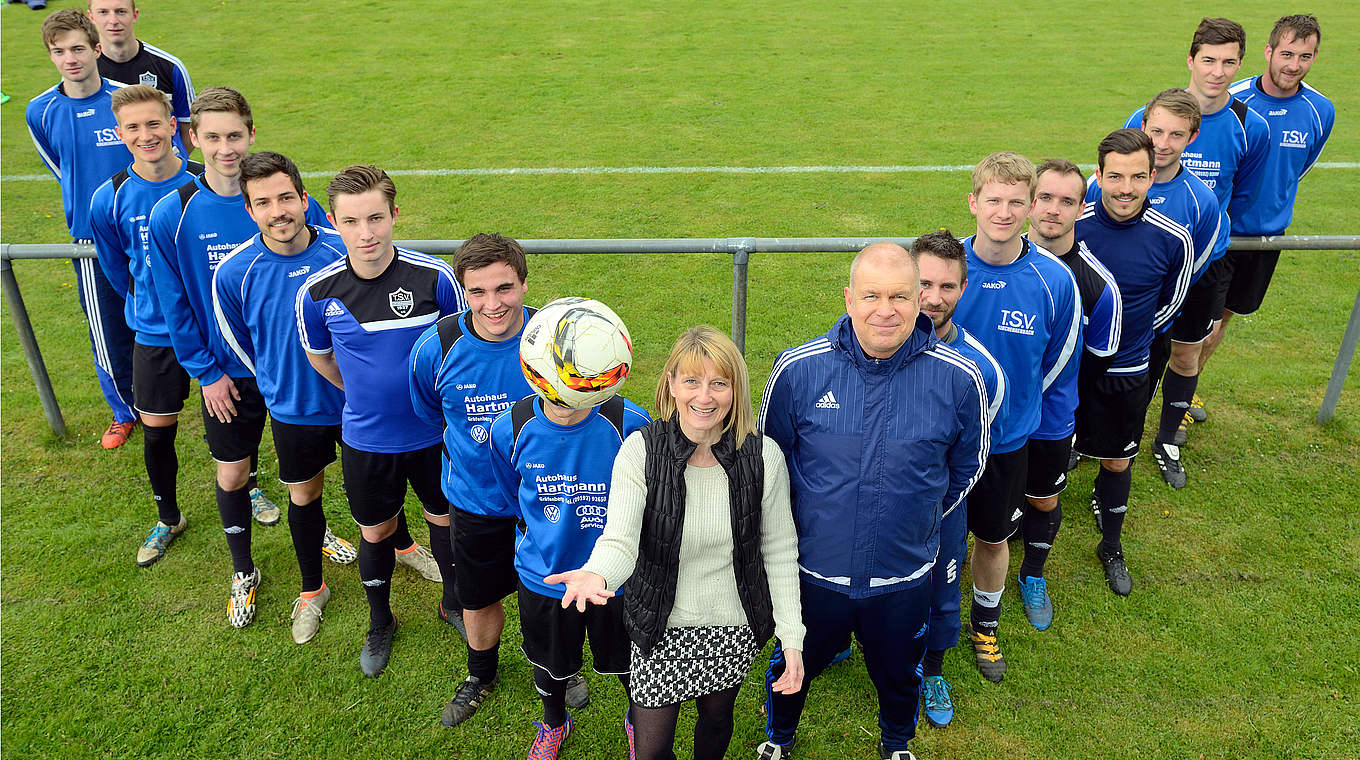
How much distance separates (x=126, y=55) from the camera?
6137 mm

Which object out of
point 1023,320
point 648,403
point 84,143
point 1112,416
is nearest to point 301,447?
point 648,403

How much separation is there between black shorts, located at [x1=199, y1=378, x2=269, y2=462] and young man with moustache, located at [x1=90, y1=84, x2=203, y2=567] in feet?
1.57

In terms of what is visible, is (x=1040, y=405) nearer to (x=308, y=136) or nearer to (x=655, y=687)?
(x=655, y=687)

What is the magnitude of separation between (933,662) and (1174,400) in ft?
8.91

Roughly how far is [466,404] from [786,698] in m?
1.70

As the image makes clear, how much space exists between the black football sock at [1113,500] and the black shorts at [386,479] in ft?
10.7

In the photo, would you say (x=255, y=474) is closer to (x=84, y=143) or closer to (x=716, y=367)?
(x=84, y=143)

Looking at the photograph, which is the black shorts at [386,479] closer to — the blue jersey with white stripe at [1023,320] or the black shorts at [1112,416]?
the blue jersey with white stripe at [1023,320]

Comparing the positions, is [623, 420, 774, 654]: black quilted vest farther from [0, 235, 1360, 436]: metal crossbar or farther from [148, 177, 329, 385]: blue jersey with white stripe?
[148, 177, 329, 385]: blue jersey with white stripe

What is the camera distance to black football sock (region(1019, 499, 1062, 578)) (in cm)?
446

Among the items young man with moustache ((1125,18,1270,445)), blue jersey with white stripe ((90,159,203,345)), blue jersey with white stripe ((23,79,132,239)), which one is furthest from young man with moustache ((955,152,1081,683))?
blue jersey with white stripe ((23,79,132,239))

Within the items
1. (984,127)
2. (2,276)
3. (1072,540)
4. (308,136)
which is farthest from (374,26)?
(1072,540)

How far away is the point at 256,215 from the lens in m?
3.97

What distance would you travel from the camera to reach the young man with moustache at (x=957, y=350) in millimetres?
3379
